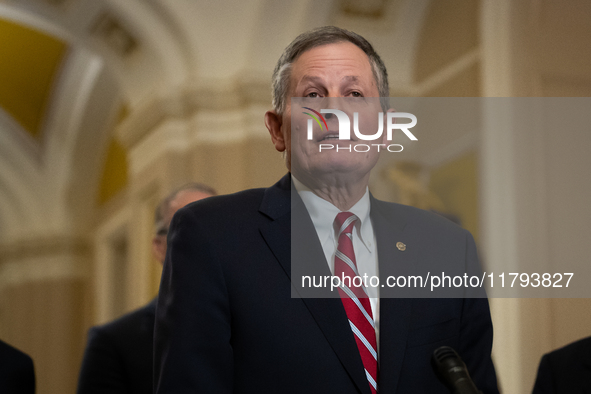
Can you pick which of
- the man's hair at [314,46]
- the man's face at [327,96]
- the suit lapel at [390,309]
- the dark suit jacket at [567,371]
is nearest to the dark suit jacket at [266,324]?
the suit lapel at [390,309]

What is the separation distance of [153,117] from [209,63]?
835 mm

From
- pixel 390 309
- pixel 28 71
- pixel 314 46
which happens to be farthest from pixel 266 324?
pixel 28 71

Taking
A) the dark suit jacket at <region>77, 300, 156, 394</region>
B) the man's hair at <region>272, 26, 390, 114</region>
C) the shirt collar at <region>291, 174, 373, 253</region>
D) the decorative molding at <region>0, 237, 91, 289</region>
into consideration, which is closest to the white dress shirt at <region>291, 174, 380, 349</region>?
the shirt collar at <region>291, 174, 373, 253</region>

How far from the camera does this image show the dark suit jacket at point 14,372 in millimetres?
2166

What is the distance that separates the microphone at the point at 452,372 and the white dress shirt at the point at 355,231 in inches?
9.2

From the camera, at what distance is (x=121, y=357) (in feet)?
8.66

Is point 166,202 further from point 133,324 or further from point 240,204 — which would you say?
point 240,204

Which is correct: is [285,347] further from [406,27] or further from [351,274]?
[406,27]

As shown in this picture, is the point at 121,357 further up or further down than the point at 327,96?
further down

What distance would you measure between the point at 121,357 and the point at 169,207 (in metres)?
0.66

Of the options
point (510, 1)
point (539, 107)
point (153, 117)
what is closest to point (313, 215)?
point (539, 107)

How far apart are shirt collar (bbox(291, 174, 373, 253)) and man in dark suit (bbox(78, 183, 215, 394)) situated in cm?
132

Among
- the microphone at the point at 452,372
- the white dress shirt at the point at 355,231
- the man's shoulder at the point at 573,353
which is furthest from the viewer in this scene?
the man's shoulder at the point at 573,353

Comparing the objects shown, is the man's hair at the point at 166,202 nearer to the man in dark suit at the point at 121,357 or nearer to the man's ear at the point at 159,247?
the man's ear at the point at 159,247
